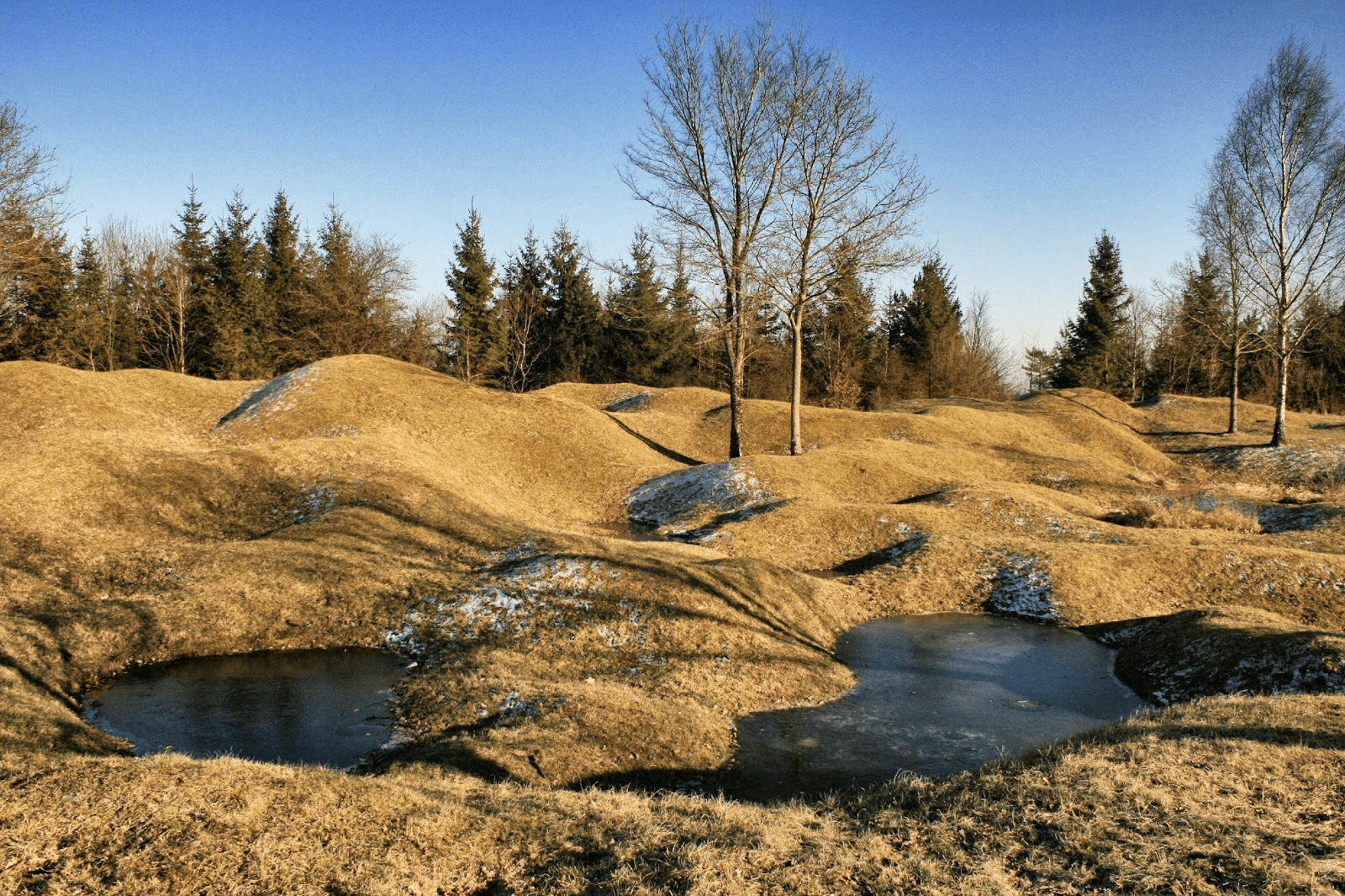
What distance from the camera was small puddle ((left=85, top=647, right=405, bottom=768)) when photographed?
10.5 m

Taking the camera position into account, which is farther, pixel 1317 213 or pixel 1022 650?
pixel 1317 213

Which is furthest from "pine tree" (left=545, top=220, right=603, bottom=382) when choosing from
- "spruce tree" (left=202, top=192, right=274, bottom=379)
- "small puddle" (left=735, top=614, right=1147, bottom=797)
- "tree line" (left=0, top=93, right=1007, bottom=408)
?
"small puddle" (left=735, top=614, right=1147, bottom=797)

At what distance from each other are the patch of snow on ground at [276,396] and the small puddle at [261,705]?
2028 cm

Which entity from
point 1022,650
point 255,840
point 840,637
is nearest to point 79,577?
point 255,840

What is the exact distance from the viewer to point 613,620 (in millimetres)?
15102

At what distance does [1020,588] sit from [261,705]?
17344mm

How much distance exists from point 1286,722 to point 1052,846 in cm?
479

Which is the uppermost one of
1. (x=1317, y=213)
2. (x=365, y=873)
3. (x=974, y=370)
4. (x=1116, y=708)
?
(x=1317, y=213)

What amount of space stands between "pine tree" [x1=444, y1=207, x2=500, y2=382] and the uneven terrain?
1823 centimetres

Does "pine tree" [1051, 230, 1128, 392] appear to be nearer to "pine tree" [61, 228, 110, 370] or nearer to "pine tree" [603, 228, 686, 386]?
"pine tree" [603, 228, 686, 386]

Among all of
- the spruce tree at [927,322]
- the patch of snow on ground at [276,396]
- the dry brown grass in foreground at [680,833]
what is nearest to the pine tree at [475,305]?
the patch of snow on ground at [276,396]

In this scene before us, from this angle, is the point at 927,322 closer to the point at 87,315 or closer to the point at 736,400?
the point at 736,400

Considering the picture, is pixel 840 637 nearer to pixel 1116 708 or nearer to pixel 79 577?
pixel 1116 708

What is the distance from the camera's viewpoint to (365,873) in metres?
5.63
